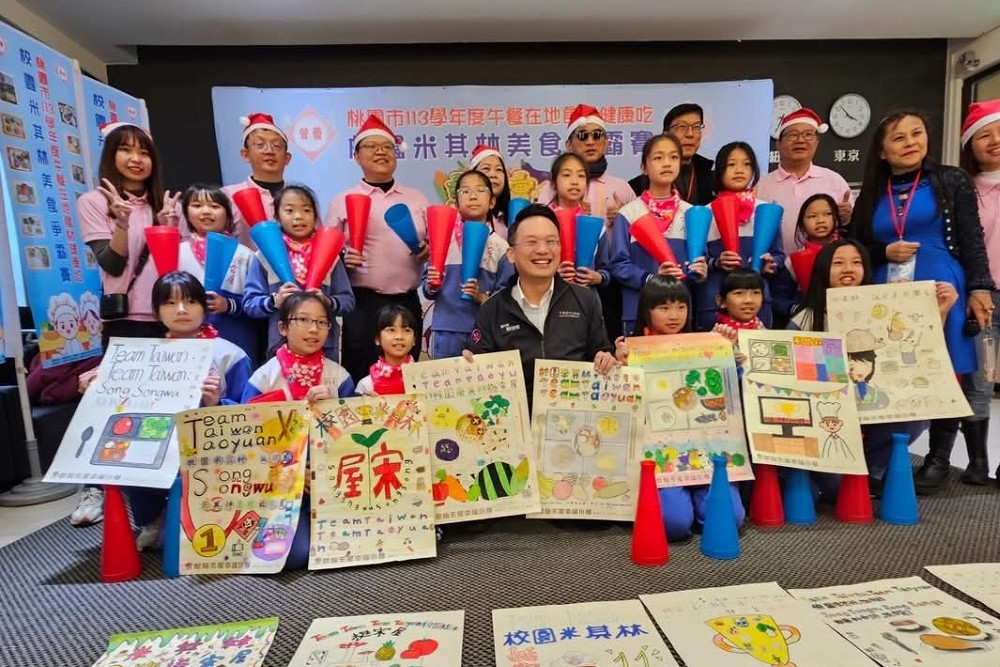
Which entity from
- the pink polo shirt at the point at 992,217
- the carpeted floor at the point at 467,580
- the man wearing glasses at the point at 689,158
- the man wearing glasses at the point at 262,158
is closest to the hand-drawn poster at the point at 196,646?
A: the carpeted floor at the point at 467,580

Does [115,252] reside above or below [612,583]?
above

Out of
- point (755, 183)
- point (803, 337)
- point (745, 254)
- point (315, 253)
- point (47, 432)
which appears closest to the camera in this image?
point (803, 337)

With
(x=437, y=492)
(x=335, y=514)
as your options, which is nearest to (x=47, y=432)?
(x=335, y=514)

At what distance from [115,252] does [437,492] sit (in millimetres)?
1772

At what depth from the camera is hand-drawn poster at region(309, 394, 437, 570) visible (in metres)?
1.84

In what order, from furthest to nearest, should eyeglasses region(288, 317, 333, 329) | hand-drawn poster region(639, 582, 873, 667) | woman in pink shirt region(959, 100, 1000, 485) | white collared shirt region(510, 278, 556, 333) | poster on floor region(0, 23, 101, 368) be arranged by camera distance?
1. poster on floor region(0, 23, 101, 368)
2. woman in pink shirt region(959, 100, 1000, 485)
3. white collared shirt region(510, 278, 556, 333)
4. eyeglasses region(288, 317, 333, 329)
5. hand-drawn poster region(639, 582, 873, 667)

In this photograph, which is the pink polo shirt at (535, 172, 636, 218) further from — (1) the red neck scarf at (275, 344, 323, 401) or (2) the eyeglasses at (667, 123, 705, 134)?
(1) the red neck scarf at (275, 344, 323, 401)

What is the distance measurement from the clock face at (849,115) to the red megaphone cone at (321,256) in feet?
16.2

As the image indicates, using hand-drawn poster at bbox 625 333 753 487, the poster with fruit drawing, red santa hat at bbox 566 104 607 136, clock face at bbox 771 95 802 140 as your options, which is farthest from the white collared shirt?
clock face at bbox 771 95 802 140

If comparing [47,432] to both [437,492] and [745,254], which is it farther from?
[745,254]

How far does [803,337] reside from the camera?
2.16 meters

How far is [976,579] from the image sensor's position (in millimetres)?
1668

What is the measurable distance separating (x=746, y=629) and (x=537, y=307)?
4.09 ft

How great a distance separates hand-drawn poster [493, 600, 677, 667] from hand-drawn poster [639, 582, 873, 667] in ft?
0.19
